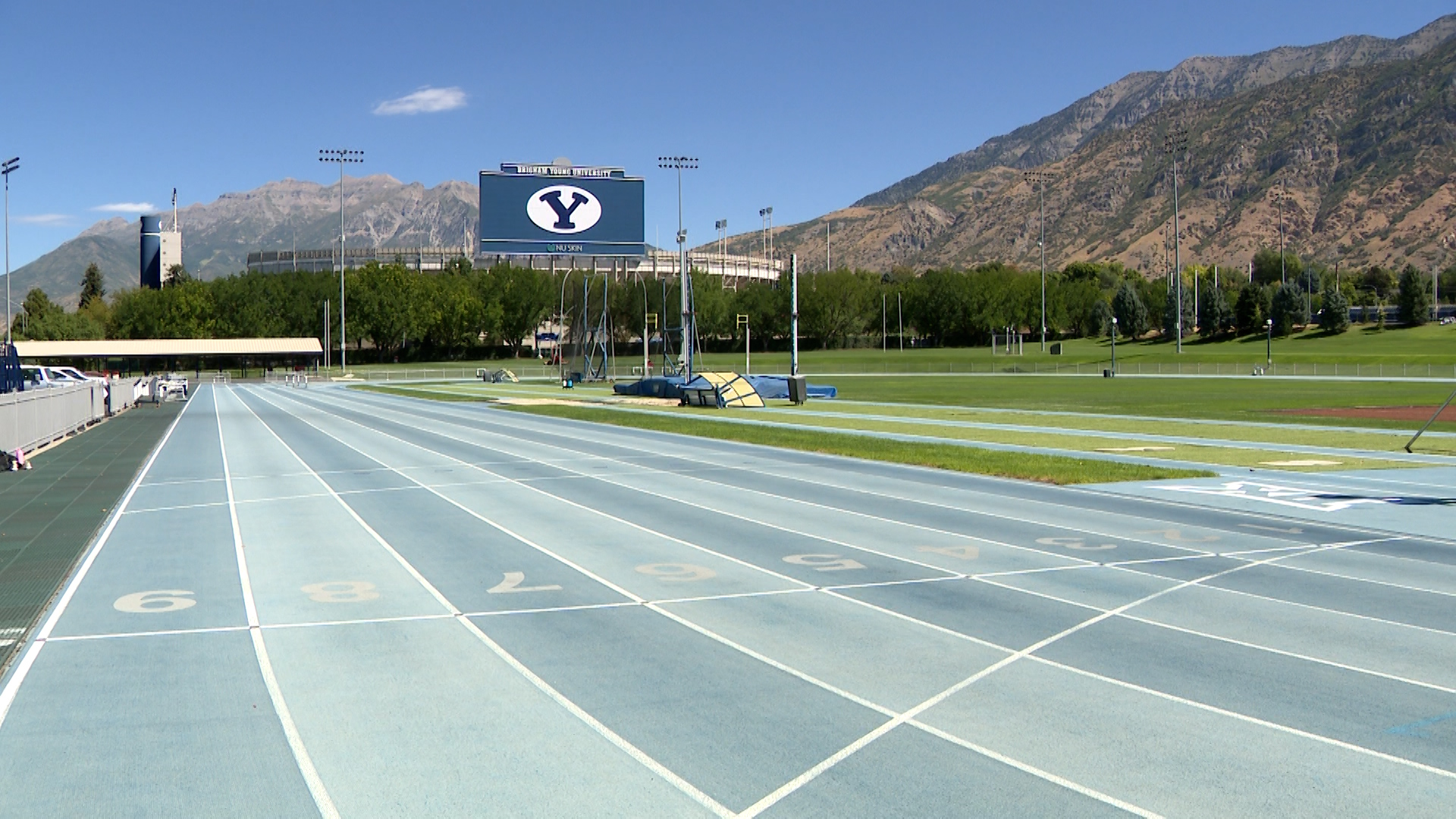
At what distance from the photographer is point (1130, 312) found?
138000 millimetres

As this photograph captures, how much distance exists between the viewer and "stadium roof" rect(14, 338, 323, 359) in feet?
375

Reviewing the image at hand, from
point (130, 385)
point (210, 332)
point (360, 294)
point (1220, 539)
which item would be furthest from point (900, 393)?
point (210, 332)

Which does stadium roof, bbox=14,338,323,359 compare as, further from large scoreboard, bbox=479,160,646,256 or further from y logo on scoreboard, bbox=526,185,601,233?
y logo on scoreboard, bbox=526,185,601,233

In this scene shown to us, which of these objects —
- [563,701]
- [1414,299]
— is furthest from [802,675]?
[1414,299]

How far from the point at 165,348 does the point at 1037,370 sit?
8727 cm

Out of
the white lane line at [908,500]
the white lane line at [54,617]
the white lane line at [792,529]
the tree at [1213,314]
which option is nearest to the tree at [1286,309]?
the tree at [1213,314]

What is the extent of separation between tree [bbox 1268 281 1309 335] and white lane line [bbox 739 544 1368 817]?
124 metres

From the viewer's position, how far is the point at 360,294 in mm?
137250

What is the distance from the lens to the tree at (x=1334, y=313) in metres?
119

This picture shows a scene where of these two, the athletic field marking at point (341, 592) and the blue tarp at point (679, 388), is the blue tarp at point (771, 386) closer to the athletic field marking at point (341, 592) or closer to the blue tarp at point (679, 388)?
the blue tarp at point (679, 388)

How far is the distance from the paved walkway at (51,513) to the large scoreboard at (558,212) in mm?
66017

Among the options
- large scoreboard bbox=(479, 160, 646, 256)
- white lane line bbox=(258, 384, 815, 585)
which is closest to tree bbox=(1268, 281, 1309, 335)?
large scoreboard bbox=(479, 160, 646, 256)

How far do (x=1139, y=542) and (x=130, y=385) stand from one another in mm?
54446

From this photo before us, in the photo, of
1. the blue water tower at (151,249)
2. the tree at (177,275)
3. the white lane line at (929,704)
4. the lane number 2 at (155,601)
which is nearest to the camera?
the white lane line at (929,704)
